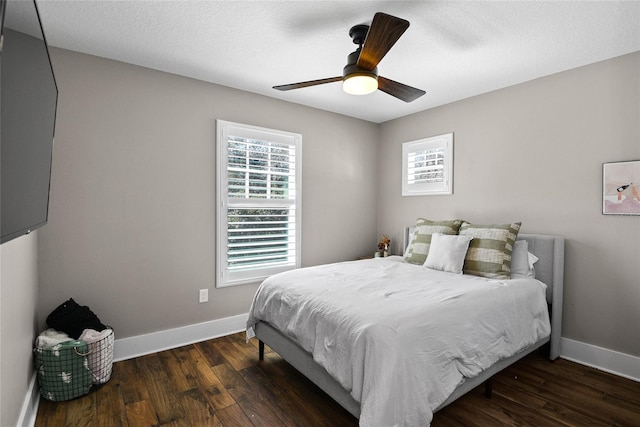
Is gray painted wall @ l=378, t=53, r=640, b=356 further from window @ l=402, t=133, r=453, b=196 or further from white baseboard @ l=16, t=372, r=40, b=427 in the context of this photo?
white baseboard @ l=16, t=372, r=40, b=427

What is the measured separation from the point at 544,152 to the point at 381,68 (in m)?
1.73

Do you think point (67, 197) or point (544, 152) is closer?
point (67, 197)

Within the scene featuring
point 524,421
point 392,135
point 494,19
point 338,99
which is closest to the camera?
point 524,421

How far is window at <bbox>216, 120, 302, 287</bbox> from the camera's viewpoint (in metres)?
3.33

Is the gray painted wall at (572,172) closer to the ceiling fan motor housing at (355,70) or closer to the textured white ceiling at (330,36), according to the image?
the textured white ceiling at (330,36)

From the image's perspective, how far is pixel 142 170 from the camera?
9.50 ft

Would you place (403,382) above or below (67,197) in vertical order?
below

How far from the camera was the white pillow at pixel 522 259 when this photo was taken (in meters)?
2.86

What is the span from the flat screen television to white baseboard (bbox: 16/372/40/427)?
4.34 feet

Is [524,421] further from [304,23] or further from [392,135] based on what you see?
[392,135]

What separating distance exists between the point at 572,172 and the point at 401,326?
2372 mm

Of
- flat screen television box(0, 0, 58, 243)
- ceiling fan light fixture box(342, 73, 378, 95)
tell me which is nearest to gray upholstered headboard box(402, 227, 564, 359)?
ceiling fan light fixture box(342, 73, 378, 95)

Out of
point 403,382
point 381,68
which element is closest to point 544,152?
point 381,68

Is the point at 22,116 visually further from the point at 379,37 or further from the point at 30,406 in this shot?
the point at 30,406
